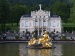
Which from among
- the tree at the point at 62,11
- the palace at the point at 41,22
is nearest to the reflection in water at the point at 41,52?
the palace at the point at 41,22

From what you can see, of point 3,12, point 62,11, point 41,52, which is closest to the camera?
point 41,52

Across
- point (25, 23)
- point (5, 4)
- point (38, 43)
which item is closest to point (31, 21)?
point (25, 23)

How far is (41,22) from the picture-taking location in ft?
279

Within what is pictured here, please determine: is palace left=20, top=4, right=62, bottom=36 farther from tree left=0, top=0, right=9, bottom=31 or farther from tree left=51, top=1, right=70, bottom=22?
tree left=51, top=1, right=70, bottom=22

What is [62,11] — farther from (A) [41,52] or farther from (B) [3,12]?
(A) [41,52]

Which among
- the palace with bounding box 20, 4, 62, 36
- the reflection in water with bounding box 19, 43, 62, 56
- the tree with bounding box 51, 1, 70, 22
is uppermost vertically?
the tree with bounding box 51, 1, 70, 22

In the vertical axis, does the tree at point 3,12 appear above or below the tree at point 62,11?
below

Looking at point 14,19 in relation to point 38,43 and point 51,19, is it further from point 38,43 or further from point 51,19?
point 38,43

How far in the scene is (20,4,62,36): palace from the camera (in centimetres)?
8506

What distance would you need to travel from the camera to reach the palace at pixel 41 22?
85.1 m

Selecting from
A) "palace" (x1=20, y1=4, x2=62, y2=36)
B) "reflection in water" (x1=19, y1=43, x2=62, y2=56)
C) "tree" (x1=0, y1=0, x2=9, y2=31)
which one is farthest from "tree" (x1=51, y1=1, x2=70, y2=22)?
"reflection in water" (x1=19, y1=43, x2=62, y2=56)

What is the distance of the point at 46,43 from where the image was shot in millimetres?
42656

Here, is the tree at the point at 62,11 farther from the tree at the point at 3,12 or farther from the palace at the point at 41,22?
the tree at the point at 3,12

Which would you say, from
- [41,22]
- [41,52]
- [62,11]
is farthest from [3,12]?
[62,11]
